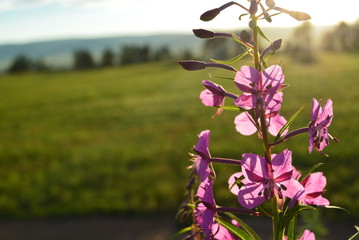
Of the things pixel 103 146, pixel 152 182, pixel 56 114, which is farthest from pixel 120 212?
pixel 56 114

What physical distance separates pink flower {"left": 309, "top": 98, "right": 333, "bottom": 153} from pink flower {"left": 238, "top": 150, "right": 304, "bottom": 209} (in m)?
0.10

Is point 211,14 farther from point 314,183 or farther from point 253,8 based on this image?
point 314,183

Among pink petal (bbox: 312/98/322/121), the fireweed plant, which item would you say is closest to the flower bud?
the fireweed plant

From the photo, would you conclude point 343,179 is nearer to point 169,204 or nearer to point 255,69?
point 169,204

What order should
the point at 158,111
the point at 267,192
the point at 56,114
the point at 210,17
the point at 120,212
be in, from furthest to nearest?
the point at 56,114 < the point at 158,111 < the point at 120,212 < the point at 210,17 < the point at 267,192

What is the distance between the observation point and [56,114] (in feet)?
74.8

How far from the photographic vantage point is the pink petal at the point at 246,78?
4.09ft

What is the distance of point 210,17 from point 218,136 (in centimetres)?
1251

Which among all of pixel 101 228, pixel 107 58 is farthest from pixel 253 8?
pixel 107 58

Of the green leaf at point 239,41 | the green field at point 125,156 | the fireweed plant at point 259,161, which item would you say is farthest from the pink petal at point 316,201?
the green field at point 125,156

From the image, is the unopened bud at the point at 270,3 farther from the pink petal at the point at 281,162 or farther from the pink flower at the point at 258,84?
the pink petal at the point at 281,162

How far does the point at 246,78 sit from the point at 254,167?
24cm

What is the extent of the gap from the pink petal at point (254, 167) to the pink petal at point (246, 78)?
0.58 feet

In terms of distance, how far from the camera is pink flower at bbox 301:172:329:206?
1.34 meters
